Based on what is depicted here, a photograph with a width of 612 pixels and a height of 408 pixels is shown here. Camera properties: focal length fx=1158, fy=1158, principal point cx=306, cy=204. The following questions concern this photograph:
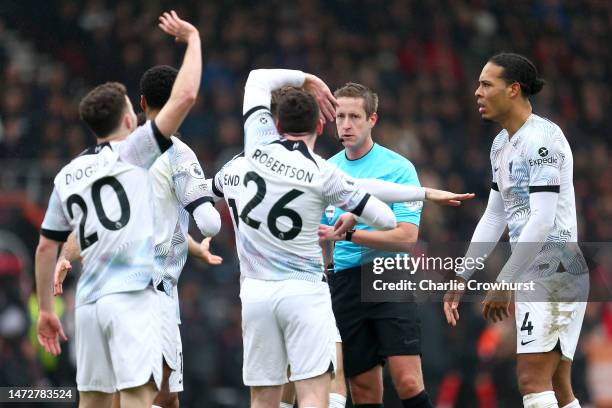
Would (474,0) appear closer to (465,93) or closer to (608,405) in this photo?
(465,93)

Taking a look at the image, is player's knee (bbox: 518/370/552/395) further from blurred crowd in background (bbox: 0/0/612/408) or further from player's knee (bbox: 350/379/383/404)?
blurred crowd in background (bbox: 0/0/612/408)

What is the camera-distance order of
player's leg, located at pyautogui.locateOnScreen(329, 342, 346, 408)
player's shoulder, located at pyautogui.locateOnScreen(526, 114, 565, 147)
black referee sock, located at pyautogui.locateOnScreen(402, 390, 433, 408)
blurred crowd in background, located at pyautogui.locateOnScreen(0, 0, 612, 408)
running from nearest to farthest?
player's shoulder, located at pyautogui.locateOnScreen(526, 114, 565, 147)
black referee sock, located at pyautogui.locateOnScreen(402, 390, 433, 408)
player's leg, located at pyautogui.locateOnScreen(329, 342, 346, 408)
blurred crowd in background, located at pyautogui.locateOnScreen(0, 0, 612, 408)

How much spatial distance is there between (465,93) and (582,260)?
10.2 metres

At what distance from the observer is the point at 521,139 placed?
712 centimetres

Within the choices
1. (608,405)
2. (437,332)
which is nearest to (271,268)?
(437,332)

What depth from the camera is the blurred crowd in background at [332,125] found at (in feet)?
40.0

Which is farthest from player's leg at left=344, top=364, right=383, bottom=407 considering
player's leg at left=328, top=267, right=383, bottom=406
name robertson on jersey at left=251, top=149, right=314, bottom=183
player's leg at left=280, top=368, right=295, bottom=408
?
name robertson on jersey at left=251, top=149, right=314, bottom=183

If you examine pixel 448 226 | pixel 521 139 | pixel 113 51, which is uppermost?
pixel 113 51

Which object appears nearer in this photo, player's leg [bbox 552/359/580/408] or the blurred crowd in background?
player's leg [bbox 552/359/580/408]

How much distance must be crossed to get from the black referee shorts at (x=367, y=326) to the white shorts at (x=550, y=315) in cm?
86

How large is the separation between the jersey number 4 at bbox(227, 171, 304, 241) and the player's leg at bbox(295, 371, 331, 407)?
0.80m

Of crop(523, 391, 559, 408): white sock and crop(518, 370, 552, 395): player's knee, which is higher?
crop(518, 370, 552, 395): player's knee

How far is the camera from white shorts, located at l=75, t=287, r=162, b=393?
6.07 metres

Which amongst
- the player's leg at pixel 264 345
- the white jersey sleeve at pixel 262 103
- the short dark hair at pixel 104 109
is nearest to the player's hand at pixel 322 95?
the white jersey sleeve at pixel 262 103
